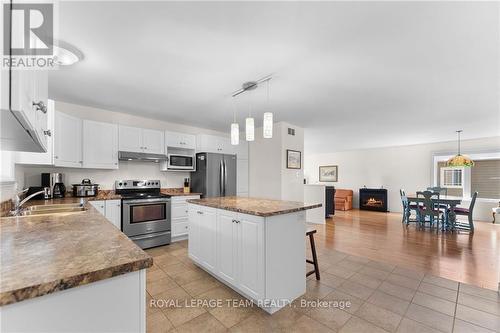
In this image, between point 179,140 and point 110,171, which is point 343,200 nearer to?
point 179,140

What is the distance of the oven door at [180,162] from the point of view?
13.8 ft

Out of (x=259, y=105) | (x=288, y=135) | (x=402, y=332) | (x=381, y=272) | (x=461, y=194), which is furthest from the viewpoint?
(x=461, y=194)

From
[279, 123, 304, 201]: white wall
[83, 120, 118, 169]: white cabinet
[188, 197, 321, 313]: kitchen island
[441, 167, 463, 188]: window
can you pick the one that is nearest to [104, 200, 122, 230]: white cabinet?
[83, 120, 118, 169]: white cabinet

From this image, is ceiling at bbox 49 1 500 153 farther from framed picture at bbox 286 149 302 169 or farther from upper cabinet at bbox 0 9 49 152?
framed picture at bbox 286 149 302 169

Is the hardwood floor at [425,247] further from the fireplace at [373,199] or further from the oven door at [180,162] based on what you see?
the oven door at [180,162]

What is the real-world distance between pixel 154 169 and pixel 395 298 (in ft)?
14.0

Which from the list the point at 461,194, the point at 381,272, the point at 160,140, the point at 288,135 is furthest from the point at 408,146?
the point at 160,140

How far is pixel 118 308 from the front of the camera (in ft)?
2.60

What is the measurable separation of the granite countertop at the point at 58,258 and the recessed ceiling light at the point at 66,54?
1.55 meters

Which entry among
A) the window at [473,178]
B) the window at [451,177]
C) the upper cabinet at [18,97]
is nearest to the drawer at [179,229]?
the upper cabinet at [18,97]

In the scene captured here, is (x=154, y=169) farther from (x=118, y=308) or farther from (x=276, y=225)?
(x=118, y=308)

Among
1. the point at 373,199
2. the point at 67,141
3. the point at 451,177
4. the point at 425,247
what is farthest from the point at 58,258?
the point at 451,177

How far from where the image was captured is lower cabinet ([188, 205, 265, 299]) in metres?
1.95

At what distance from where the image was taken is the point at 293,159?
4797mm
